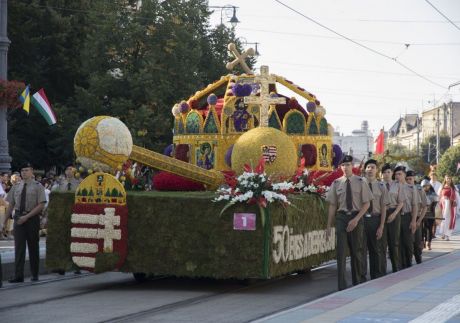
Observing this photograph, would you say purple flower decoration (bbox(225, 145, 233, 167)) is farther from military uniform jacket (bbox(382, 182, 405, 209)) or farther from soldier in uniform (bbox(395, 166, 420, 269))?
soldier in uniform (bbox(395, 166, 420, 269))

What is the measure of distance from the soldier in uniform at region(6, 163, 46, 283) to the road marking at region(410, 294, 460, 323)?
7075mm

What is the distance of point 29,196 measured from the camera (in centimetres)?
1561

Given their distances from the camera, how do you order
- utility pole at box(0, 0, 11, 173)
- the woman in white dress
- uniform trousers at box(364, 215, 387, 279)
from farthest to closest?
the woman in white dress, utility pole at box(0, 0, 11, 173), uniform trousers at box(364, 215, 387, 279)

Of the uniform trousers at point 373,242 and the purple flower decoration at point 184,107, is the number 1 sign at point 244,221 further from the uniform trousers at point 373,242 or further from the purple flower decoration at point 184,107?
the purple flower decoration at point 184,107

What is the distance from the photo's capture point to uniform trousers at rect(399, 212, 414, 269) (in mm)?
17688

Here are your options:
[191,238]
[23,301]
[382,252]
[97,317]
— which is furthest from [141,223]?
Answer: [382,252]

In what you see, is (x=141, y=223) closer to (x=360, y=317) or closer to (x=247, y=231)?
(x=247, y=231)

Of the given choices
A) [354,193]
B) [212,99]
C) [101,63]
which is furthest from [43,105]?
[354,193]

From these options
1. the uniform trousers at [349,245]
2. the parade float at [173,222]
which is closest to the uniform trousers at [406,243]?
the parade float at [173,222]

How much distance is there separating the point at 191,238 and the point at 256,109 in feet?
16.5

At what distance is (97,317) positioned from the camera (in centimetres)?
1136

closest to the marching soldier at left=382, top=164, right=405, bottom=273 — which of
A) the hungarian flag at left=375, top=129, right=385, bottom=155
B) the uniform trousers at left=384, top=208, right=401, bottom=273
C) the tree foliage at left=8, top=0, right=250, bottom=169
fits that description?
the uniform trousers at left=384, top=208, right=401, bottom=273

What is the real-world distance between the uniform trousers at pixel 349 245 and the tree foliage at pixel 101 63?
866 inches

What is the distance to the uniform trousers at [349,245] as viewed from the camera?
45.8ft
